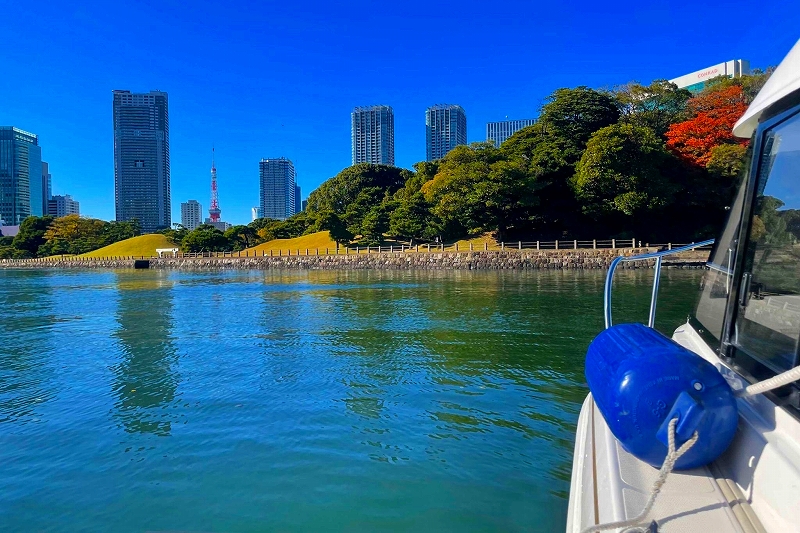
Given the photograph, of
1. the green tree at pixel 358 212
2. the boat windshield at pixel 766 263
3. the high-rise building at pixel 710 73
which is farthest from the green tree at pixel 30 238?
the high-rise building at pixel 710 73

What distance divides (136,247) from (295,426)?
83736mm

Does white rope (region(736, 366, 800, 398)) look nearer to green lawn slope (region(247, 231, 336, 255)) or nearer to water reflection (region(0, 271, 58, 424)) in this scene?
water reflection (region(0, 271, 58, 424))

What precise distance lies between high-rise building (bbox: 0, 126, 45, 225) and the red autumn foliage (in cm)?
16188

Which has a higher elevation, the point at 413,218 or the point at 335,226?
the point at 413,218

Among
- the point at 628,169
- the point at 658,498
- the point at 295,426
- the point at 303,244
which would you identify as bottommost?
the point at 295,426

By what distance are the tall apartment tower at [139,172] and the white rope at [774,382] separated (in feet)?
628

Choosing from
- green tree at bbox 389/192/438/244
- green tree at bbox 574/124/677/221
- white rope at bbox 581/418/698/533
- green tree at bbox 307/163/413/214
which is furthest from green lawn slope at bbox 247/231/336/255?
white rope at bbox 581/418/698/533

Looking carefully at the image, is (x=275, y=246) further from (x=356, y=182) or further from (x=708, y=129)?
(x=708, y=129)

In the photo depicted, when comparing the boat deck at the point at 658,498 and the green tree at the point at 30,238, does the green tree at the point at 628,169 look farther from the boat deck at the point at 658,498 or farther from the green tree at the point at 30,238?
the green tree at the point at 30,238

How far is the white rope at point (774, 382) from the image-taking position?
1863 millimetres

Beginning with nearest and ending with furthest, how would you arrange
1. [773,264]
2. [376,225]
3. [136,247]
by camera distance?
1. [773,264]
2. [376,225]
3. [136,247]

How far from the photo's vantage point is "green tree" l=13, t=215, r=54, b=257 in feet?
279

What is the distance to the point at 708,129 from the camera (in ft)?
134

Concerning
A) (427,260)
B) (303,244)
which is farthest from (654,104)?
(303,244)
